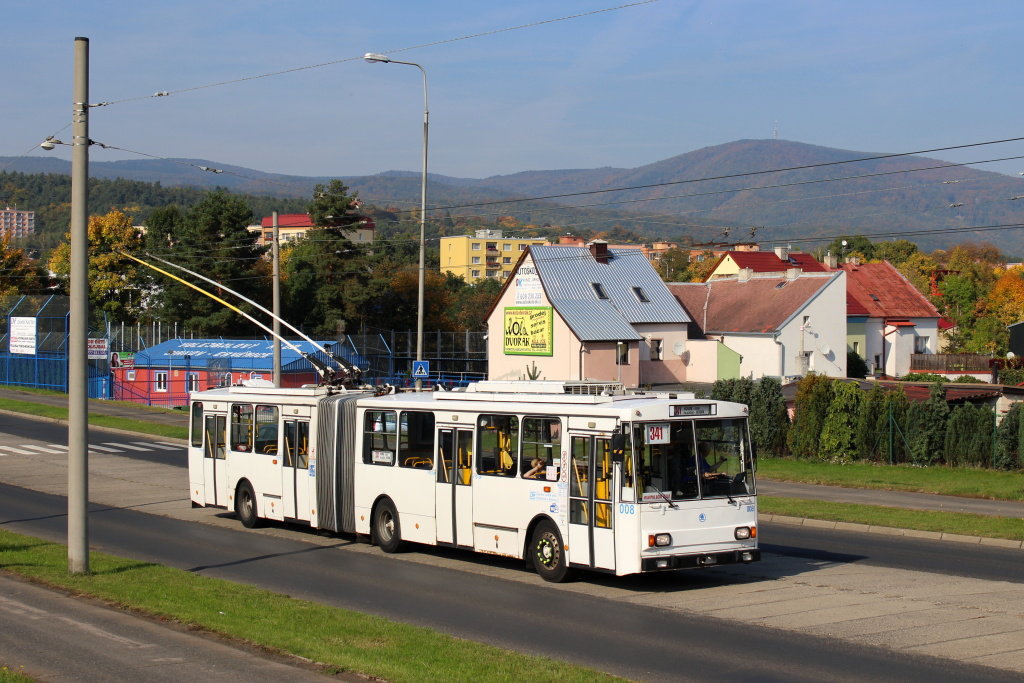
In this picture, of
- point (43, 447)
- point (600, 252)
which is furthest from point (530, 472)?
point (600, 252)

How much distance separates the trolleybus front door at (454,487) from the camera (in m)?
16.0

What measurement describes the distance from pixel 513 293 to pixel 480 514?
43.5m

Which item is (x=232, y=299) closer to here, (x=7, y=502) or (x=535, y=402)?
(x=7, y=502)

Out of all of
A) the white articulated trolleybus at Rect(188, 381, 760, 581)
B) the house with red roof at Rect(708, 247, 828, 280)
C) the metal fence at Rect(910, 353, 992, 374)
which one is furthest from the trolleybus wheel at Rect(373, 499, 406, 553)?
the house with red roof at Rect(708, 247, 828, 280)

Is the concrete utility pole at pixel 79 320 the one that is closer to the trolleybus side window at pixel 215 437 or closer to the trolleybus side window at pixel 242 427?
the trolleybus side window at pixel 242 427

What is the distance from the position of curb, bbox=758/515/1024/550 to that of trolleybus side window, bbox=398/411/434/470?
8.04 metres

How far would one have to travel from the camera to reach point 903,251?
15562 cm

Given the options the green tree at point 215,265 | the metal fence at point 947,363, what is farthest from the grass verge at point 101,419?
the metal fence at point 947,363

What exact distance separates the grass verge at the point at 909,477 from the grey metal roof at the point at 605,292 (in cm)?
2275

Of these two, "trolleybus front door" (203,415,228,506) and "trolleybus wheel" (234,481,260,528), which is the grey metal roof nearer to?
"trolleybus front door" (203,415,228,506)

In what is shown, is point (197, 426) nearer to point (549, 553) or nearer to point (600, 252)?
point (549, 553)

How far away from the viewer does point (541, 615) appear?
12.4m

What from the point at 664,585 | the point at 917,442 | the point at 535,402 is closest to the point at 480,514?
the point at 535,402

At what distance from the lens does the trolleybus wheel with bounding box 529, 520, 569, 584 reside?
14.4 meters
